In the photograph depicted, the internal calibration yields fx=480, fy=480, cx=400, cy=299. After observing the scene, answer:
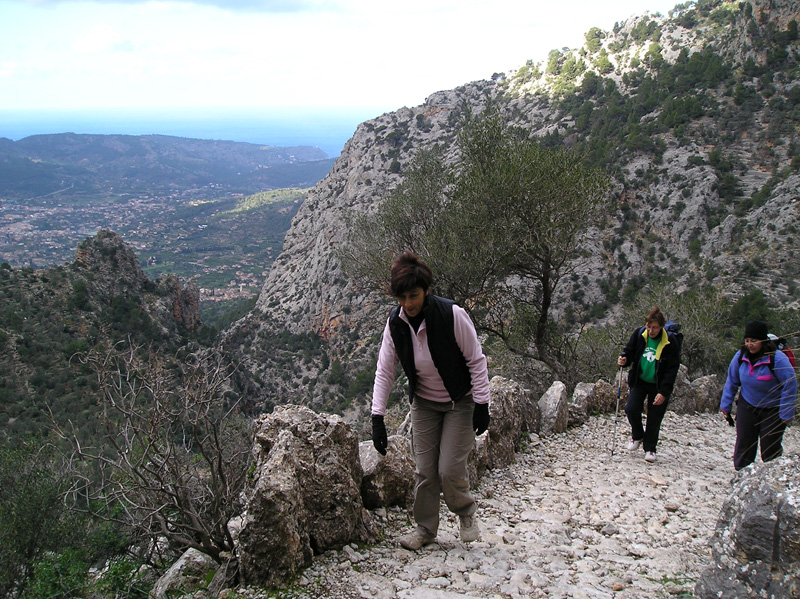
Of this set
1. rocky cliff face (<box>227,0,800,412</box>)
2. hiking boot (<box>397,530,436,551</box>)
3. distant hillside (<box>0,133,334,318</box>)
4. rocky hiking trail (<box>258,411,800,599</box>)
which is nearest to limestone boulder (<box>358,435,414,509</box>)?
rocky hiking trail (<box>258,411,800,599</box>)

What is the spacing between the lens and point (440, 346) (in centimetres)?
361

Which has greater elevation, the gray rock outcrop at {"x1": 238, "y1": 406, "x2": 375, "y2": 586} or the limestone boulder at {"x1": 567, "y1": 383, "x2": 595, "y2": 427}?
the gray rock outcrop at {"x1": 238, "y1": 406, "x2": 375, "y2": 586}

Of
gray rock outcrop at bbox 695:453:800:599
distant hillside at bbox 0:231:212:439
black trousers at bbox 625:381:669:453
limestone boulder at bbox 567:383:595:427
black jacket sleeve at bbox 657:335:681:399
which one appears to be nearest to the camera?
gray rock outcrop at bbox 695:453:800:599

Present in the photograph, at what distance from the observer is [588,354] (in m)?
15.6

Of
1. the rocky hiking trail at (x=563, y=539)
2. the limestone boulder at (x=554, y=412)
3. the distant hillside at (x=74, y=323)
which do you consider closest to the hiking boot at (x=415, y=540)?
the rocky hiking trail at (x=563, y=539)

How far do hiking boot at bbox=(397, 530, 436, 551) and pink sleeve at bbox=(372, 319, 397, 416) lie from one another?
111 cm

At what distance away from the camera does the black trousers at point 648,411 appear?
652cm

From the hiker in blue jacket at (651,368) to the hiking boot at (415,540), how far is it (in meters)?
3.64

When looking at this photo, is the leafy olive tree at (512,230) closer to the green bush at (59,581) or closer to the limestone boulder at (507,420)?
the limestone boulder at (507,420)

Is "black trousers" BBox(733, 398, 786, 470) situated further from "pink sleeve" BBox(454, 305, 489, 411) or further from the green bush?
the green bush

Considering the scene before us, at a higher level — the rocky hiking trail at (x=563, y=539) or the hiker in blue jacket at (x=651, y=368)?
the hiker in blue jacket at (x=651, y=368)

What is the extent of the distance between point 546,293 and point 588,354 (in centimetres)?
469

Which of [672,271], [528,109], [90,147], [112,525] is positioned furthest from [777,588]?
[90,147]

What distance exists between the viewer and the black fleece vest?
3.57 m
